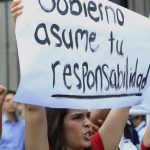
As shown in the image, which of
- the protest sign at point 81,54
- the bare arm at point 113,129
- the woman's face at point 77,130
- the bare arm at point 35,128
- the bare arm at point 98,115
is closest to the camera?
the protest sign at point 81,54

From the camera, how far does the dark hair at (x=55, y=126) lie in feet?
8.43

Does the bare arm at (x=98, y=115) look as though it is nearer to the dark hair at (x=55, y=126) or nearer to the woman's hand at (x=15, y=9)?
the dark hair at (x=55, y=126)

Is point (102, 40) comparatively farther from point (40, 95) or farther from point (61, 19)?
point (40, 95)

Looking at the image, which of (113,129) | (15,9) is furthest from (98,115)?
(15,9)

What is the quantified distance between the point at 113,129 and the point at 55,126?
363 mm

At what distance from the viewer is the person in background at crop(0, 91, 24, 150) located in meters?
4.95

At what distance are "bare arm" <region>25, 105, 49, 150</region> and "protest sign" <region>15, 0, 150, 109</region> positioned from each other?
12 centimetres

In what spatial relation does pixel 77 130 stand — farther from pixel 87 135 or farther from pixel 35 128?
pixel 35 128

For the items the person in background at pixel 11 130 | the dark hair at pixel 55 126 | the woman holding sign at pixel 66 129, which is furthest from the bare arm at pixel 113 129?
the person in background at pixel 11 130

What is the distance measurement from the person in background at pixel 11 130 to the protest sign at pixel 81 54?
7.29 ft

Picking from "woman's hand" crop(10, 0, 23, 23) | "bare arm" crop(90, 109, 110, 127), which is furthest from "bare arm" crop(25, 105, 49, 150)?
"bare arm" crop(90, 109, 110, 127)

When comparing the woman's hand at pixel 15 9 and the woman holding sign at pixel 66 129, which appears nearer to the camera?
the woman's hand at pixel 15 9

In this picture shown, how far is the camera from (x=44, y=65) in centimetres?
216

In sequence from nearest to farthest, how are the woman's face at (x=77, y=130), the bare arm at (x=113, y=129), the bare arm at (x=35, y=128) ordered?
the bare arm at (x=35, y=128) < the woman's face at (x=77, y=130) < the bare arm at (x=113, y=129)
